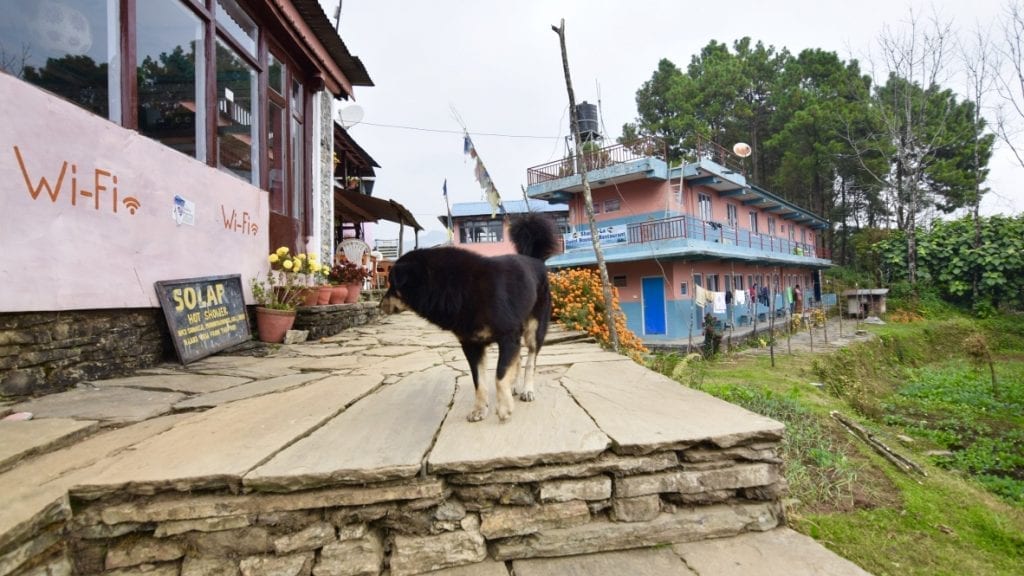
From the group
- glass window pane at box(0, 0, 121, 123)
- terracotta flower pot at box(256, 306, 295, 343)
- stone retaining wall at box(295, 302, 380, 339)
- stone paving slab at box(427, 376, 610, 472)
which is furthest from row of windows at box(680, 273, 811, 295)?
glass window pane at box(0, 0, 121, 123)

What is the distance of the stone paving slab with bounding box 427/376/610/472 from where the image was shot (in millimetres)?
1766

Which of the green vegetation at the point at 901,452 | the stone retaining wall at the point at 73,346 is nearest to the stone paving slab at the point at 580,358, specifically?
the green vegetation at the point at 901,452

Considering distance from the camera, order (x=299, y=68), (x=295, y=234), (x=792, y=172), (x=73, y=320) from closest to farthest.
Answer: (x=73, y=320)
(x=295, y=234)
(x=299, y=68)
(x=792, y=172)

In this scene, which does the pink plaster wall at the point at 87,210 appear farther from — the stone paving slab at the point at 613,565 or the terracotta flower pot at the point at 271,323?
the stone paving slab at the point at 613,565

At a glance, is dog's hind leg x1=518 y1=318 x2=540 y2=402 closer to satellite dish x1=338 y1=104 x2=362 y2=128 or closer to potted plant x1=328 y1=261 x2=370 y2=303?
potted plant x1=328 y1=261 x2=370 y2=303

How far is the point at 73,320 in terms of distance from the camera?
3162mm

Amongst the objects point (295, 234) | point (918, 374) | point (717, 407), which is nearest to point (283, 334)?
point (295, 234)

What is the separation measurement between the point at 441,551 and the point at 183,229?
13.6 ft

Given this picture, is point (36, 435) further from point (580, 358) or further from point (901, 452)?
point (901, 452)

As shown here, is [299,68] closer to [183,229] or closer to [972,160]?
[183,229]

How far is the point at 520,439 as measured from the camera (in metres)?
2.00

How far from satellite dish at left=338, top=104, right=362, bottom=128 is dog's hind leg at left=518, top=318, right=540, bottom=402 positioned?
34.9 ft

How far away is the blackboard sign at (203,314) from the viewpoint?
156 inches

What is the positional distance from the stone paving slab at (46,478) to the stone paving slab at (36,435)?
0.04m
